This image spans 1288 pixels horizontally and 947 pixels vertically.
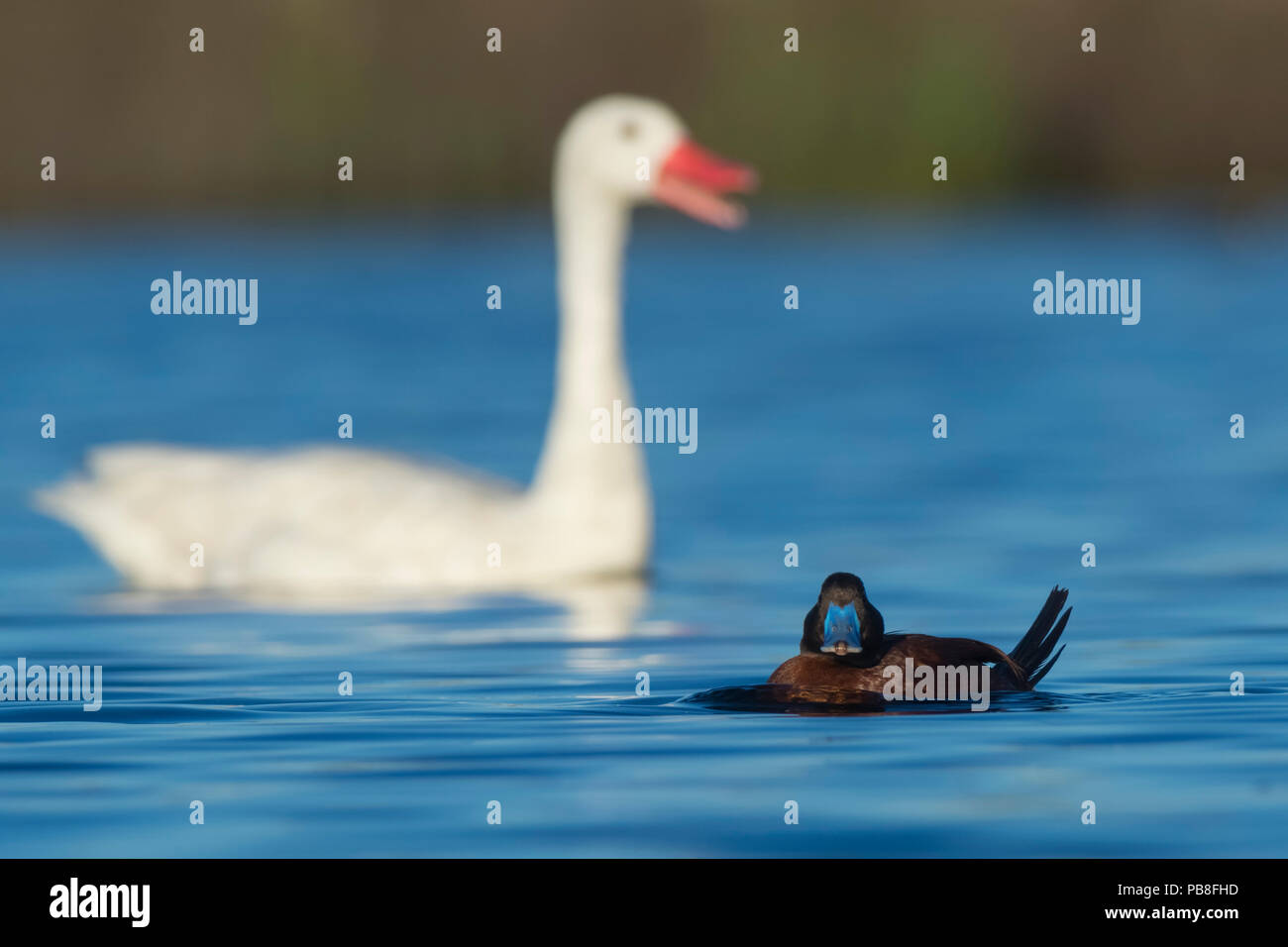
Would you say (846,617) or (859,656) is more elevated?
(846,617)

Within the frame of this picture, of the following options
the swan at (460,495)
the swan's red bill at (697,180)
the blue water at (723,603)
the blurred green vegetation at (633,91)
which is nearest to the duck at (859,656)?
the blue water at (723,603)

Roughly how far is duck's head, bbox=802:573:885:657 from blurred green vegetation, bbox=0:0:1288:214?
77.2ft

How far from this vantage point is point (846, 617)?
795 cm

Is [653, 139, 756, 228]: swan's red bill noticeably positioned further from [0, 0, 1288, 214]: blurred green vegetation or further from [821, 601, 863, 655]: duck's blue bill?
[0, 0, 1288, 214]: blurred green vegetation

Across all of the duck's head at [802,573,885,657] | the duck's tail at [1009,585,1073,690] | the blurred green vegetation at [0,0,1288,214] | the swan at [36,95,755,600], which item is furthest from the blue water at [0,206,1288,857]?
the blurred green vegetation at [0,0,1288,214]

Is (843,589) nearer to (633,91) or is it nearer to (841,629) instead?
(841,629)

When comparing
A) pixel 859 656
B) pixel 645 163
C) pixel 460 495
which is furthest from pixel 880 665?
pixel 645 163

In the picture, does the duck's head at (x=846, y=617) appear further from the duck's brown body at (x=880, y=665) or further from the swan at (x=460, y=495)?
the swan at (x=460, y=495)

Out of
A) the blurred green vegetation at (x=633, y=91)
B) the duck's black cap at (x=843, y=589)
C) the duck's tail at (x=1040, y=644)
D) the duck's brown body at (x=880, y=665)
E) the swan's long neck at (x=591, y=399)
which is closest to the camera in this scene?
the duck's black cap at (x=843, y=589)

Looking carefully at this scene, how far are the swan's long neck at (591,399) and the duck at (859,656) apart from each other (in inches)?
116

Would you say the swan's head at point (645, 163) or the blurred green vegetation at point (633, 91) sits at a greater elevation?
the blurred green vegetation at point (633, 91)

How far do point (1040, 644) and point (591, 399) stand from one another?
3.59 metres

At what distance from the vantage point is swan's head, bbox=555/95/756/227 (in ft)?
38.2

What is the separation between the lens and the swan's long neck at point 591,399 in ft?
36.8
